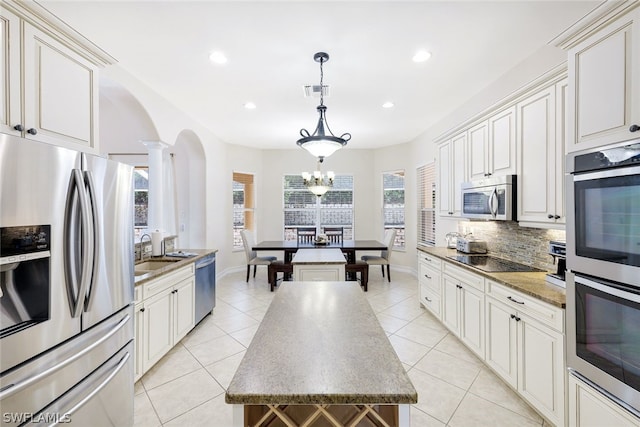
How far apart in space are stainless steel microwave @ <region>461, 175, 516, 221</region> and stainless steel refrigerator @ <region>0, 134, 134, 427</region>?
3055mm

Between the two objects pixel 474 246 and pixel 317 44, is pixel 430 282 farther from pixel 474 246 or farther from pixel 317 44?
pixel 317 44

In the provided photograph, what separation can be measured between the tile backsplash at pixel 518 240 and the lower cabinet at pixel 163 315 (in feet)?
11.6

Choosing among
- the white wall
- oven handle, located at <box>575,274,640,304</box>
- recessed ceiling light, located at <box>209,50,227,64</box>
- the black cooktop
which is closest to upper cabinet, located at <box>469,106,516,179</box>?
the white wall

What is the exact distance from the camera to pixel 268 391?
86 centimetres

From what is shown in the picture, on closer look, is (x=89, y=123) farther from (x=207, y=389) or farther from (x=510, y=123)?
(x=510, y=123)

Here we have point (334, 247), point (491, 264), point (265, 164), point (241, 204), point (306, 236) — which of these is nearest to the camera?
point (491, 264)

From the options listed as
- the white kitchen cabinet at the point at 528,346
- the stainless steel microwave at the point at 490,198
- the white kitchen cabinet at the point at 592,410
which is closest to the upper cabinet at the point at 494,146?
the stainless steel microwave at the point at 490,198

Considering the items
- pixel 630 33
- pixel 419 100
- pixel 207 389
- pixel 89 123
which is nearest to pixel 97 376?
pixel 207 389

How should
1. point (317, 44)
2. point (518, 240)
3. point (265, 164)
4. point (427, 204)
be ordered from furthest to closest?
point (265, 164), point (427, 204), point (518, 240), point (317, 44)

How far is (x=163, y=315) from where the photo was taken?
2.58m

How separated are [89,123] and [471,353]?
3772 mm

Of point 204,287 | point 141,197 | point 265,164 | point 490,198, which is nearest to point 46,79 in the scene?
point 204,287

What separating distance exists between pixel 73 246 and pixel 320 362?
135cm

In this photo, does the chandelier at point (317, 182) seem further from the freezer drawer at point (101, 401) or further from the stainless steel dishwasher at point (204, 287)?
the freezer drawer at point (101, 401)
